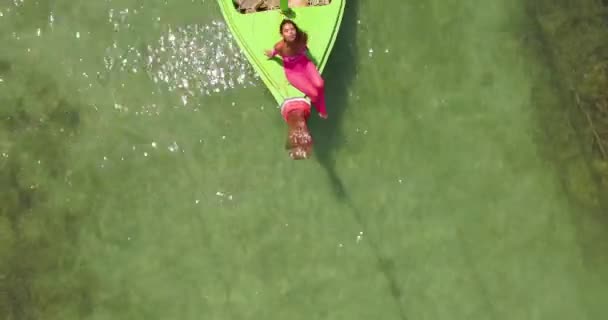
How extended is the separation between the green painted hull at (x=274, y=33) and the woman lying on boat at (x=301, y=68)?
0.10 m

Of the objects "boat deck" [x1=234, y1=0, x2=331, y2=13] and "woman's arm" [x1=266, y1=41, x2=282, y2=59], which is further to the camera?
"boat deck" [x1=234, y1=0, x2=331, y2=13]

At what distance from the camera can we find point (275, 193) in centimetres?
538

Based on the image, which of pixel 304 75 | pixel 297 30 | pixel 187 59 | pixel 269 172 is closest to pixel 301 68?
pixel 304 75

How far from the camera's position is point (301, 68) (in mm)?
4852

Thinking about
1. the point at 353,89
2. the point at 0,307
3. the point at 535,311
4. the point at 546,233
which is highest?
the point at 353,89

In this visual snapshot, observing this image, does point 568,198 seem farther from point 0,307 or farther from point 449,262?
point 0,307

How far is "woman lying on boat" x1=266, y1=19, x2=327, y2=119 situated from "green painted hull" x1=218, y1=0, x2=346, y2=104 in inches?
3.9

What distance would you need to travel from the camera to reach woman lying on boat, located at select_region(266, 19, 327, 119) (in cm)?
480

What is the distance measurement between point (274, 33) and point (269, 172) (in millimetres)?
1133

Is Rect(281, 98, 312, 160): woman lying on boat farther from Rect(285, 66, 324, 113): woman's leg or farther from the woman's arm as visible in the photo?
the woman's arm

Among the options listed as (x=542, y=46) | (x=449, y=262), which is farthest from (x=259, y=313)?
(x=542, y=46)

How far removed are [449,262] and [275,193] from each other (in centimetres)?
156

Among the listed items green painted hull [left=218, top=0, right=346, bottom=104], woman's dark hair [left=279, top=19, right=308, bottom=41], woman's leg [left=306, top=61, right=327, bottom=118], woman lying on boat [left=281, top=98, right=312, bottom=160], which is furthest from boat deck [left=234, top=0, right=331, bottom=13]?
woman lying on boat [left=281, top=98, right=312, bottom=160]

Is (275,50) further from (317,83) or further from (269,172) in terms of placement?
(269,172)
